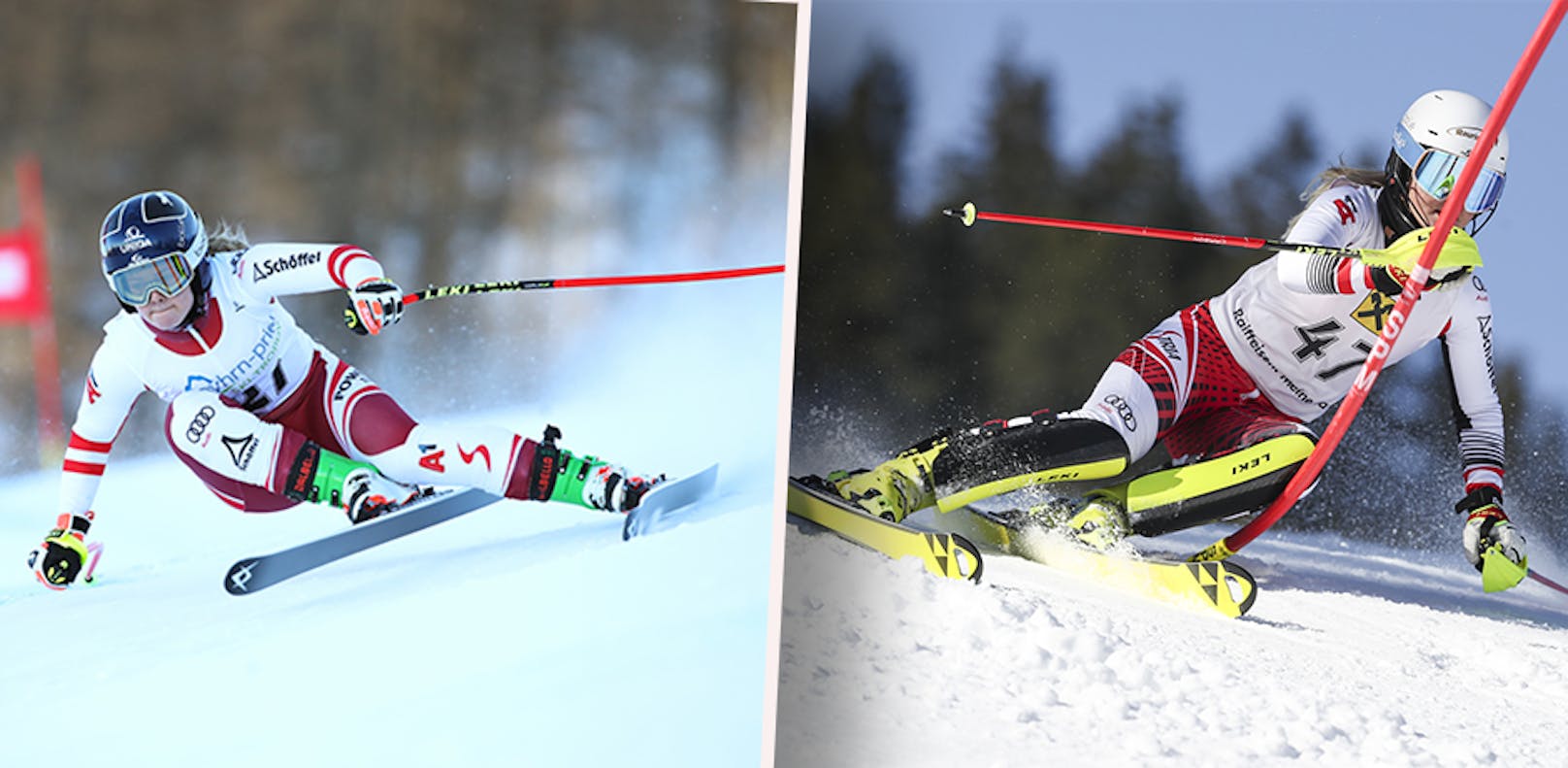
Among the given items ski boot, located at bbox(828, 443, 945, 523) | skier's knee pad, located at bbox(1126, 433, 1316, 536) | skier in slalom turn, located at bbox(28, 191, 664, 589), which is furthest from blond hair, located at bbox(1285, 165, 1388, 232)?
skier in slalom turn, located at bbox(28, 191, 664, 589)

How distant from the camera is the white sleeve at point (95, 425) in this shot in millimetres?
1752

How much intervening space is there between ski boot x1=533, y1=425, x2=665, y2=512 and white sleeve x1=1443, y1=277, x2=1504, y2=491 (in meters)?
1.37

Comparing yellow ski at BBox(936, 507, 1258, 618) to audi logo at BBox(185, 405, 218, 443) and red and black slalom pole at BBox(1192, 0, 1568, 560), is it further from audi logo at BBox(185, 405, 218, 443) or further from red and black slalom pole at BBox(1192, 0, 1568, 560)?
audi logo at BBox(185, 405, 218, 443)

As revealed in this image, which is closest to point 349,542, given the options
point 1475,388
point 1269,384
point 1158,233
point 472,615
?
point 472,615

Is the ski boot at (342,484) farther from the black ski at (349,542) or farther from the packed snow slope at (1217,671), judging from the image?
the packed snow slope at (1217,671)

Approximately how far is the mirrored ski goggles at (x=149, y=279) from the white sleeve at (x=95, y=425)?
0.09 metres

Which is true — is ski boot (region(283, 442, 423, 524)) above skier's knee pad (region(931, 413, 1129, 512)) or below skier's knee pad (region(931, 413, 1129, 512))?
below

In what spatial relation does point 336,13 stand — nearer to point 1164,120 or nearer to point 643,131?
point 643,131

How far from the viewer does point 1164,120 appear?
77.5 inches

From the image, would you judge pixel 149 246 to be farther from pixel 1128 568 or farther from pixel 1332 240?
pixel 1332 240

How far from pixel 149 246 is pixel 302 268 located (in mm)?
222

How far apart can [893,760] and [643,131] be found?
1.17 meters

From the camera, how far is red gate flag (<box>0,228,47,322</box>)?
1.72 meters

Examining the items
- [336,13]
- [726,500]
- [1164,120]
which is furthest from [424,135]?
[1164,120]
